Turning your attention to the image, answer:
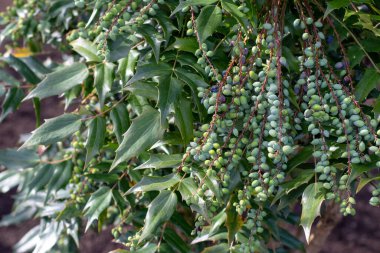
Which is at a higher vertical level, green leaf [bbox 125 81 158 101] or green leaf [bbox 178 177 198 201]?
green leaf [bbox 125 81 158 101]

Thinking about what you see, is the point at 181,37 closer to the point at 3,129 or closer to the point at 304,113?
the point at 304,113

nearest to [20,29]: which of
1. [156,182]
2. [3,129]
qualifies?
[156,182]

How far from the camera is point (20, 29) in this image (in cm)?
157

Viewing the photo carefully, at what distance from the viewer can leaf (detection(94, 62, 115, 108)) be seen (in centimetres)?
101

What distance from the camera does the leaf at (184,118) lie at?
912 millimetres

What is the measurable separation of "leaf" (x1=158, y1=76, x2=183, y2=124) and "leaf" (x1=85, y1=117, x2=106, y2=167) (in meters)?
0.18

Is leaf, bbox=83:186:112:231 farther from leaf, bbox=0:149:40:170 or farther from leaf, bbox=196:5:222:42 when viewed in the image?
leaf, bbox=196:5:222:42

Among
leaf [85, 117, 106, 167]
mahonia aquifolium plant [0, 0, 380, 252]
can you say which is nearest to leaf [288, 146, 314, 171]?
mahonia aquifolium plant [0, 0, 380, 252]

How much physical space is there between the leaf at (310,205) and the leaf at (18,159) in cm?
68

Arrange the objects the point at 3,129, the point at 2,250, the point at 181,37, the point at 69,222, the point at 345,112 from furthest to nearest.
Result: the point at 3,129 → the point at 2,250 → the point at 69,222 → the point at 181,37 → the point at 345,112

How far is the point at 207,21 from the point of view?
Result: 88 centimetres

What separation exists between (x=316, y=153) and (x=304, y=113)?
6 cm

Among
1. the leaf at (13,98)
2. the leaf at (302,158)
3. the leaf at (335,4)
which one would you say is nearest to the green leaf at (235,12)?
the leaf at (335,4)

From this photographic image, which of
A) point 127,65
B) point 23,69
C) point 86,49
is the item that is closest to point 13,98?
point 23,69
